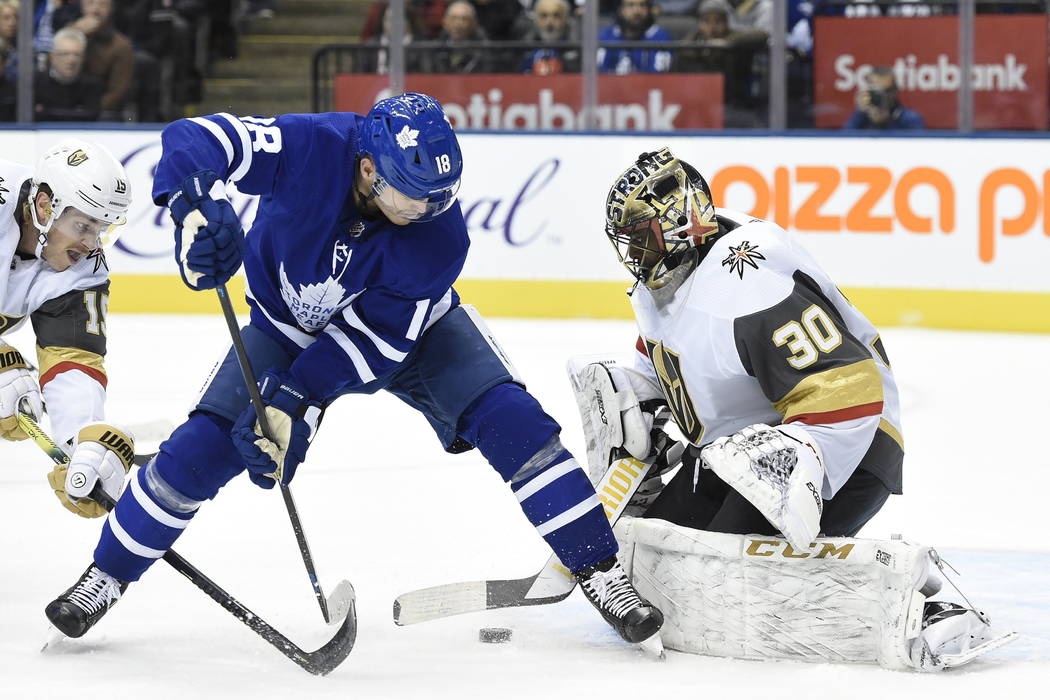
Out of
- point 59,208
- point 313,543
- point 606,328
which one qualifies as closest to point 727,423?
point 313,543

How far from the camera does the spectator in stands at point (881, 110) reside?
677cm

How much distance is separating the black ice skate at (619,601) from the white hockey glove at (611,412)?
306 mm

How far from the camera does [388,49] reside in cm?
732

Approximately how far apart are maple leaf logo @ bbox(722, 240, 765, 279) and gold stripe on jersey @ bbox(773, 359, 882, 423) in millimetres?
222

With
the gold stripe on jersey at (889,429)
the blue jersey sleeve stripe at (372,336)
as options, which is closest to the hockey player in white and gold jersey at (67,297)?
the blue jersey sleeve stripe at (372,336)

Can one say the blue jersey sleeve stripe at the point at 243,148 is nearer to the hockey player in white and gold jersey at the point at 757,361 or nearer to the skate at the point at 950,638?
the hockey player in white and gold jersey at the point at 757,361

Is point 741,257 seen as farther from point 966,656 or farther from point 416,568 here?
point 416,568

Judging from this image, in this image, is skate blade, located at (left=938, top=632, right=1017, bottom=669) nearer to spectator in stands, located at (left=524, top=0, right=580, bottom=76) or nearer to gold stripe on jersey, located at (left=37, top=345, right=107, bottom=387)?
gold stripe on jersey, located at (left=37, top=345, right=107, bottom=387)

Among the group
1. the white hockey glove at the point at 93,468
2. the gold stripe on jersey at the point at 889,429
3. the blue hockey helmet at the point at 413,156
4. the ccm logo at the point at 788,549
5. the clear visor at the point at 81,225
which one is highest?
the blue hockey helmet at the point at 413,156

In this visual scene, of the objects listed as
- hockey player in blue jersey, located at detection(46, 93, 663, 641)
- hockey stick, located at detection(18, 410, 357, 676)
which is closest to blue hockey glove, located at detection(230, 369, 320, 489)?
hockey player in blue jersey, located at detection(46, 93, 663, 641)

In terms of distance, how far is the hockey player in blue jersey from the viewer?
258cm

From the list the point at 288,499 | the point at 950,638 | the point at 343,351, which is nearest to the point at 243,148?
the point at 343,351

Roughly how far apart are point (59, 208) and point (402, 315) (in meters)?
0.74

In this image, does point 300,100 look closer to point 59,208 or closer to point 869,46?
point 869,46
